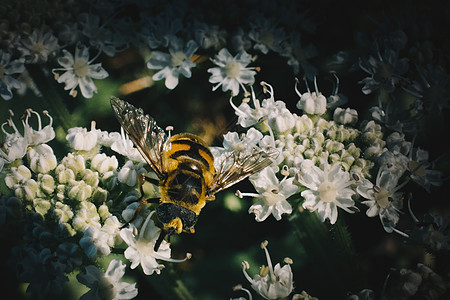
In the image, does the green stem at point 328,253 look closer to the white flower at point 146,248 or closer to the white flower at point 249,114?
the white flower at point 249,114

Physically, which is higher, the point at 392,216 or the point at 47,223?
the point at 47,223

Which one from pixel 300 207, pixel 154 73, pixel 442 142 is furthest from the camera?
pixel 154 73

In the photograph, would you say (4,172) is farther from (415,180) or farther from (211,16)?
(415,180)

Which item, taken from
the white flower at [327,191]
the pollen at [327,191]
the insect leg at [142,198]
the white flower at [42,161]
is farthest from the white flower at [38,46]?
the pollen at [327,191]

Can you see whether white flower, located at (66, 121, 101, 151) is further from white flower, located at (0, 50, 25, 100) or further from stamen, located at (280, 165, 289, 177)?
stamen, located at (280, 165, 289, 177)

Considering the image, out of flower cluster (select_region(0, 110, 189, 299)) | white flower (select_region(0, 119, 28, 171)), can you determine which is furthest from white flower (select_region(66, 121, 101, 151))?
white flower (select_region(0, 119, 28, 171))

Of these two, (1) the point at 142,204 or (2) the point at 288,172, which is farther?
(2) the point at 288,172

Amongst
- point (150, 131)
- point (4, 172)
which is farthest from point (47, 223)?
point (150, 131)
